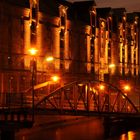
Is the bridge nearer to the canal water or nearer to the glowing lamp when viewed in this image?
the glowing lamp

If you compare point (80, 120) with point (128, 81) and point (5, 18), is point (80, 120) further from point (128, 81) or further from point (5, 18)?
point (128, 81)

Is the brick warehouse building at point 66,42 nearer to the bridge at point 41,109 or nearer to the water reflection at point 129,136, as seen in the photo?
the bridge at point 41,109

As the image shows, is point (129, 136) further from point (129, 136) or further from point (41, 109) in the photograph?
point (41, 109)

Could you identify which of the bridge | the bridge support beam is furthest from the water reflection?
the bridge support beam

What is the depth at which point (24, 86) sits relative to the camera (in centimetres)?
5722

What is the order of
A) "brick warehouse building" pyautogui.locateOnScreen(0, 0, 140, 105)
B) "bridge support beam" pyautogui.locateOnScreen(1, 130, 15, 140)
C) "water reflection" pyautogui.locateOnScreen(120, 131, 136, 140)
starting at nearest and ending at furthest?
"bridge support beam" pyautogui.locateOnScreen(1, 130, 15, 140) → "water reflection" pyautogui.locateOnScreen(120, 131, 136, 140) → "brick warehouse building" pyautogui.locateOnScreen(0, 0, 140, 105)

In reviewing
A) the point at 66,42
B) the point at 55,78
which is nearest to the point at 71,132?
the point at 55,78

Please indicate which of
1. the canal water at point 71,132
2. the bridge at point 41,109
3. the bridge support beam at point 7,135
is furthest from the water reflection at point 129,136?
the bridge support beam at point 7,135

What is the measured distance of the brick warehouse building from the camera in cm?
5597

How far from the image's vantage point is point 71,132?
51.3m

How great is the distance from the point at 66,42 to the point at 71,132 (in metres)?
19.3

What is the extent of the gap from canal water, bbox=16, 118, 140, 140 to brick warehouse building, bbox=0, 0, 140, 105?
5521 millimetres

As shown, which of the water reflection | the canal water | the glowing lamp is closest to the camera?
the canal water

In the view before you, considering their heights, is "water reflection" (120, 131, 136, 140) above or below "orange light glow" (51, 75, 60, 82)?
below
